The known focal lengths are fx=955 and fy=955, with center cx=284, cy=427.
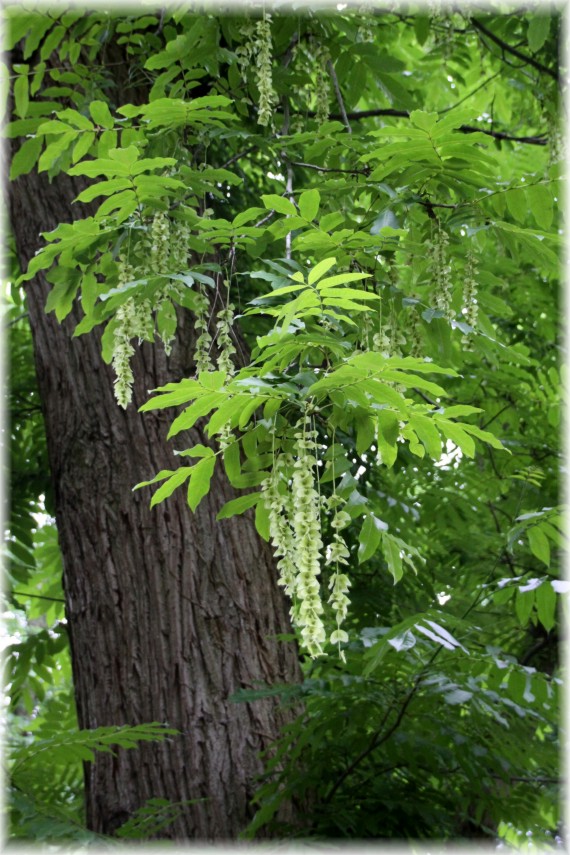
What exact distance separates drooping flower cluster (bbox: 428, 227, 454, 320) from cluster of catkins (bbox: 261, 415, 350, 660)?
0.63m

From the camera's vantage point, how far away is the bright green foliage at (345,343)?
6.24 ft

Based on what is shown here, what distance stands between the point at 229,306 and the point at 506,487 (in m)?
2.05

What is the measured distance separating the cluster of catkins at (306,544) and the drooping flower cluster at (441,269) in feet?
2.08

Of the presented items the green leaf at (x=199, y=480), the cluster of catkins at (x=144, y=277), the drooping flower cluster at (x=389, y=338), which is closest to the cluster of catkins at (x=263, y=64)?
the cluster of catkins at (x=144, y=277)

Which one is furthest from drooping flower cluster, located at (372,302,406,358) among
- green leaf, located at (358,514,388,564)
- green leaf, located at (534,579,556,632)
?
green leaf, located at (534,579,556,632)

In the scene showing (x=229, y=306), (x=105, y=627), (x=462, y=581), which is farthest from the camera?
(x=462, y=581)

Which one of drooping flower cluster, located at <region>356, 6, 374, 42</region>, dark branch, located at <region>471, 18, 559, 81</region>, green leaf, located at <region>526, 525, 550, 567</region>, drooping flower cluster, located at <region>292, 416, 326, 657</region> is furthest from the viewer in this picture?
dark branch, located at <region>471, 18, 559, 81</region>

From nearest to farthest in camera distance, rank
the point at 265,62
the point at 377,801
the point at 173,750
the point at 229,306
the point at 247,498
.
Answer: the point at 247,498, the point at 229,306, the point at 265,62, the point at 377,801, the point at 173,750

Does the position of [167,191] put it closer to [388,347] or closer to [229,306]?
[229,306]

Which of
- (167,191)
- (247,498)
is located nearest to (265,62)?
(167,191)

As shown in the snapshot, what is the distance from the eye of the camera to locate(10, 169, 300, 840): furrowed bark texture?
3.05 metres

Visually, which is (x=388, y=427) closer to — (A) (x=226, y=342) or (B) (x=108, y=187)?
(A) (x=226, y=342)

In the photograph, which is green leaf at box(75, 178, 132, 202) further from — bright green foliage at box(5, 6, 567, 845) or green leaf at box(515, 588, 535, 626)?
green leaf at box(515, 588, 535, 626)

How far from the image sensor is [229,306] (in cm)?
235
